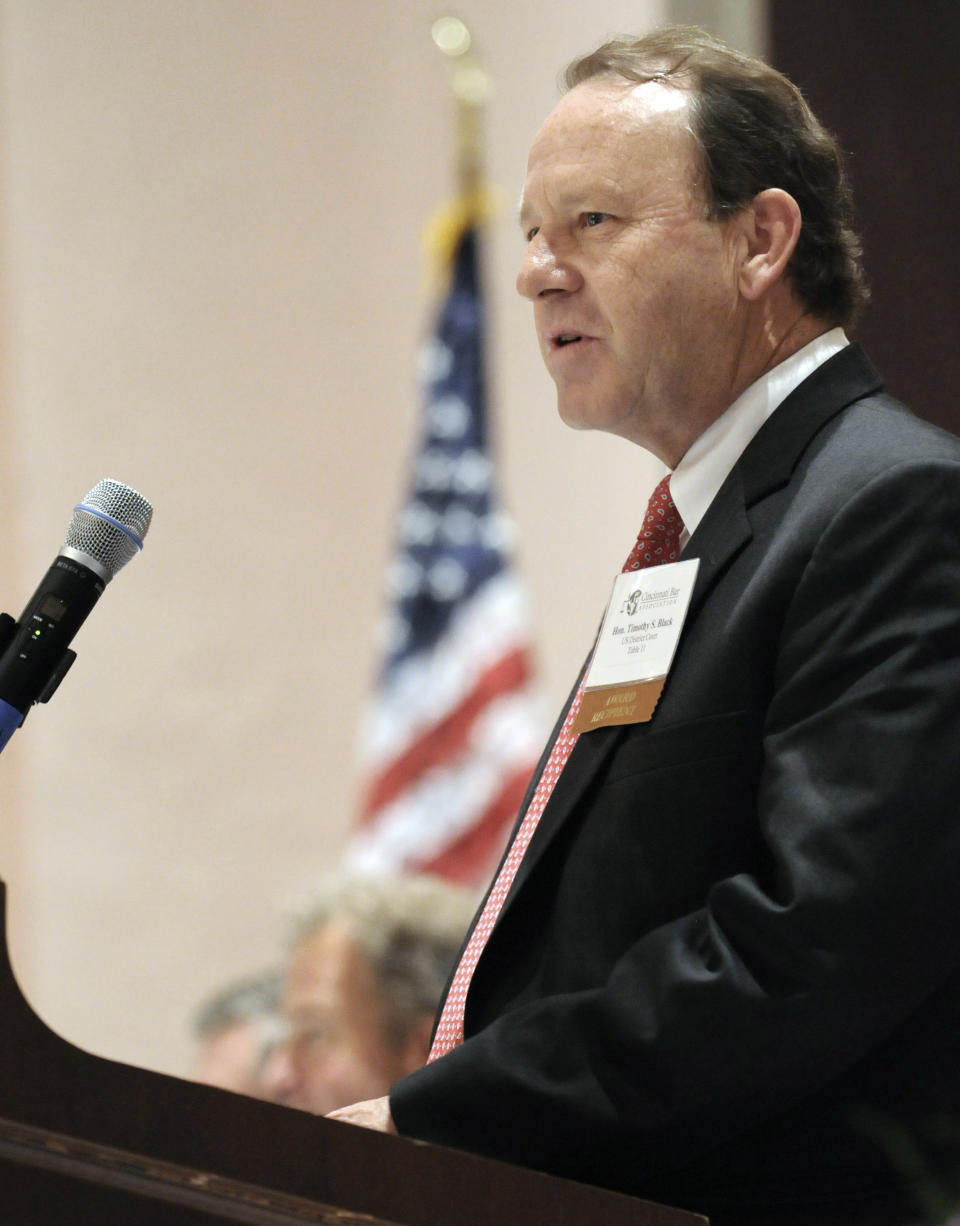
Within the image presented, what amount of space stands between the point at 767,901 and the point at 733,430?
1.73ft

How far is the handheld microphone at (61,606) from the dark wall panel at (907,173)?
290cm

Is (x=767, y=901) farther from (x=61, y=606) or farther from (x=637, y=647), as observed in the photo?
(x=61, y=606)

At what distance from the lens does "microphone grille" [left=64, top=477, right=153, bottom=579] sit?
58.1 inches

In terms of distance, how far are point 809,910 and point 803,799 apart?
9cm

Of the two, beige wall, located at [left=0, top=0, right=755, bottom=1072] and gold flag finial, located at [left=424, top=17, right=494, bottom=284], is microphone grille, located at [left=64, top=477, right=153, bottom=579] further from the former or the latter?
beige wall, located at [left=0, top=0, right=755, bottom=1072]

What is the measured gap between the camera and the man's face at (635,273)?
174 centimetres

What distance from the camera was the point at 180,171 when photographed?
239 inches

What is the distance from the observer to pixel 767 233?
5.80 feet

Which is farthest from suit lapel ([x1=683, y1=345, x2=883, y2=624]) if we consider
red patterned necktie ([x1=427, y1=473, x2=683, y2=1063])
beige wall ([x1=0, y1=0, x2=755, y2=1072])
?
beige wall ([x1=0, y1=0, x2=755, y2=1072])

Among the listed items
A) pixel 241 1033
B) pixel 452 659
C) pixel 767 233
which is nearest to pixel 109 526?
pixel 767 233

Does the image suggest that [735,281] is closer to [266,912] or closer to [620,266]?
[620,266]

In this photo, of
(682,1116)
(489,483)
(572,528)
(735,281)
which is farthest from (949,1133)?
(572,528)

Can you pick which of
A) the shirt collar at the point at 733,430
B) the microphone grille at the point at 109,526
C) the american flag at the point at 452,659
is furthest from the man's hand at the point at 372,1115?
the american flag at the point at 452,659

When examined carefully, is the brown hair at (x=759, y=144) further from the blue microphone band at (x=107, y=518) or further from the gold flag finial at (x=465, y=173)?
the gold flag finial at (x=465, y=173)
